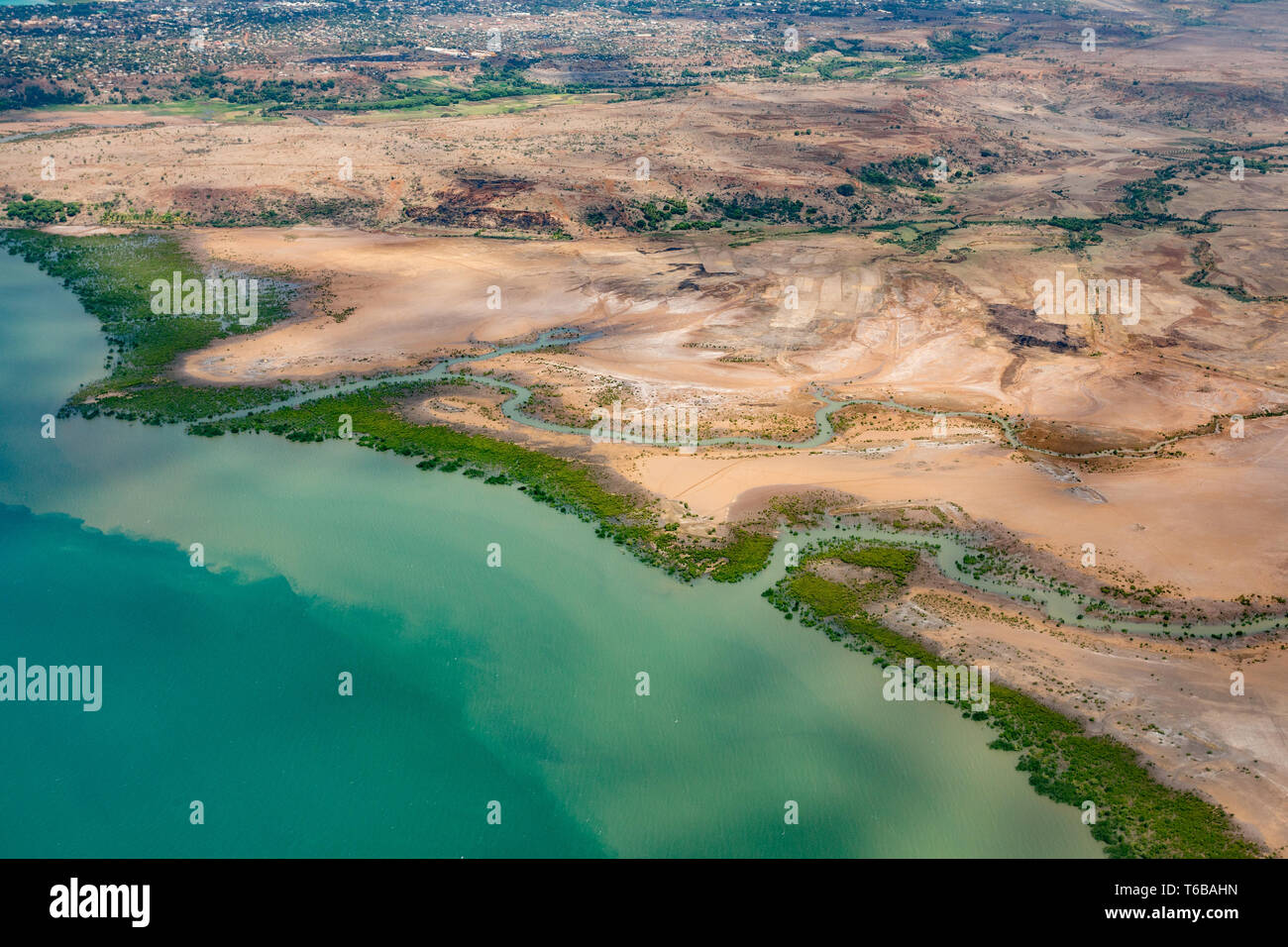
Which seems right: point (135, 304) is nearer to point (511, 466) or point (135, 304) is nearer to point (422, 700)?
point (511, 466)

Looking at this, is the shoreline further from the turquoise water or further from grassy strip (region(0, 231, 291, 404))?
grassy strip (region(0, 231, 291, 404))

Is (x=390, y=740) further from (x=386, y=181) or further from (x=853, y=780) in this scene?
(x=386, y=181)

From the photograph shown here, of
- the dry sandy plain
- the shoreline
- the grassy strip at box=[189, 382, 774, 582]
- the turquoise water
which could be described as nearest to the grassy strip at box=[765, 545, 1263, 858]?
the turquoise water

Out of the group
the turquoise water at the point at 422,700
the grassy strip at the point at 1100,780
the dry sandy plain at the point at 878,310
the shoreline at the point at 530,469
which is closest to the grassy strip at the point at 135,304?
the dry sandy plain at the point at 878,310

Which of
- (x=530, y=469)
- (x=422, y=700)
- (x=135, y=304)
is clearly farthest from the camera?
(x=135, y=304)

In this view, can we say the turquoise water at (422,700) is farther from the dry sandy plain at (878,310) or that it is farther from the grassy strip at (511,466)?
the dry sandy plain at (878,310)

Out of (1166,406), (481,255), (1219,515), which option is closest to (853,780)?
(1219,515)

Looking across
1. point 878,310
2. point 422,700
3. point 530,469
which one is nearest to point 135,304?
point 530,469
